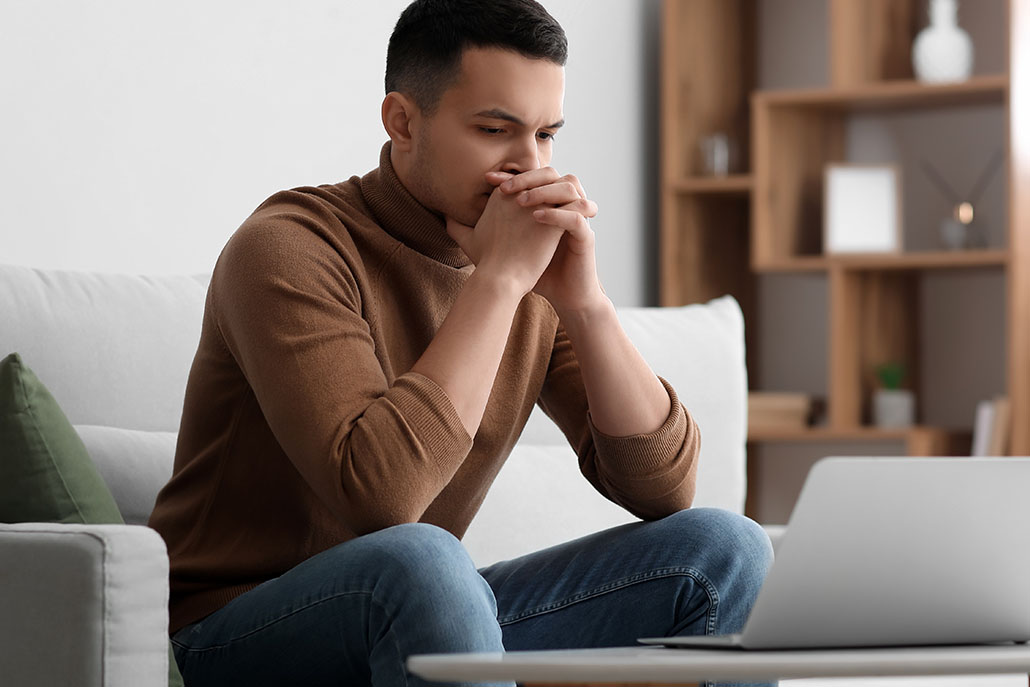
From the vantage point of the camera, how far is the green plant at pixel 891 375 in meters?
3.48

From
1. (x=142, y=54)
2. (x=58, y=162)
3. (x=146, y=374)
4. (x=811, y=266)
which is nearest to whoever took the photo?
(x=146, y=374)

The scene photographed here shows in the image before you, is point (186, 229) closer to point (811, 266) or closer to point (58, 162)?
point (58, 162)

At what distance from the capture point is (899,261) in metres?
3.39

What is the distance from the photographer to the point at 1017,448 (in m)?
3.17

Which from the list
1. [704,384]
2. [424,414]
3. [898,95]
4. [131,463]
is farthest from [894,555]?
[898,95]

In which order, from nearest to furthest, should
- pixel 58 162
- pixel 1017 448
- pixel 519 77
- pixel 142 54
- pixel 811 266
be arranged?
pixel 519 77 → pixel 58 162 → pixel 142 54 → pixel 1017 448 → pixel 811 266

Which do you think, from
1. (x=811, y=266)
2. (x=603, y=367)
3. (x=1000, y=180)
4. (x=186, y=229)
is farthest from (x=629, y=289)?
(x=603, y=367)

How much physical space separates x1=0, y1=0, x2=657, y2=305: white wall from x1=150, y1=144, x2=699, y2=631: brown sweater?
2.18 ft

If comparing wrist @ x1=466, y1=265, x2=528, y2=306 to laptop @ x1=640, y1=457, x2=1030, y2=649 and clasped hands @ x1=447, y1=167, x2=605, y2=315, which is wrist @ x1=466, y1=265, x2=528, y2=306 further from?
laptop @ x1=640, y1=457, x2=1030, y2=649

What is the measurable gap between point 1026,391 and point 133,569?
2.59 m

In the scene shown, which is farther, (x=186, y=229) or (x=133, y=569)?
(x=186, y=229)

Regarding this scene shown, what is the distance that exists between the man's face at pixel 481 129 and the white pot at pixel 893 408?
7.15ft

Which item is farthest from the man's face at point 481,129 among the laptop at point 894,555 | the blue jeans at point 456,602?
the laptop at point 894,555

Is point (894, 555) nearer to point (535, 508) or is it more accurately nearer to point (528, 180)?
point (528, 180)
